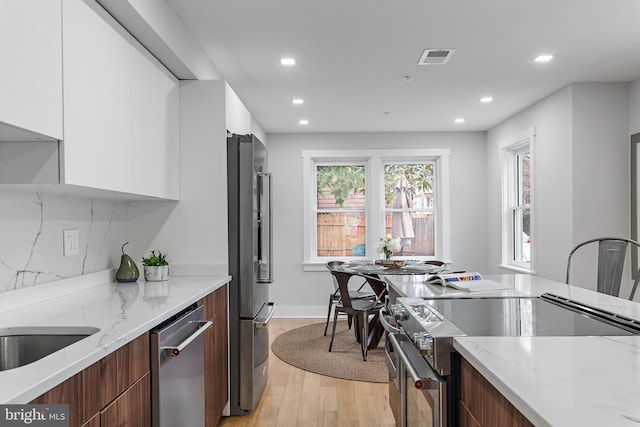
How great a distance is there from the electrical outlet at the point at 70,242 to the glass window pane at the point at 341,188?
4.12 meters

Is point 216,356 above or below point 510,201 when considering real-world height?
below

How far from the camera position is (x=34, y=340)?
58.4 inches

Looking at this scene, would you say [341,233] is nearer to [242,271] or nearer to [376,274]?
[376,274]

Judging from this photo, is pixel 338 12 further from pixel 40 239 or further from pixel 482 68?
pixel 40 239

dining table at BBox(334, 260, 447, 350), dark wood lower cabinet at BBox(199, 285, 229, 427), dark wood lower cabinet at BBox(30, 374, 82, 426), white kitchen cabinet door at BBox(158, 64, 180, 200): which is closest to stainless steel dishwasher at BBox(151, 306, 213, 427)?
dark wood lower cabinet at BBox(199, 285, 229, 427)

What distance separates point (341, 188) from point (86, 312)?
4.70 metres

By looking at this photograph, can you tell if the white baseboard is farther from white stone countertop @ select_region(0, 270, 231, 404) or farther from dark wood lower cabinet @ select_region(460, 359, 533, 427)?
dark wood lower cabinet @ select_region(460, 359, 533, 427)

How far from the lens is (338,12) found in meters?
2.61

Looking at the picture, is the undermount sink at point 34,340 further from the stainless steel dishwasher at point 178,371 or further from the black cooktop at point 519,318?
the black cooktop at point 519,318

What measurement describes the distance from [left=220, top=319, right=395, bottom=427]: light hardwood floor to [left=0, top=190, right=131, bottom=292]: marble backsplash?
132cm

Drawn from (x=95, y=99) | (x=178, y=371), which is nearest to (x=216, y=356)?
(x=178, y=371)

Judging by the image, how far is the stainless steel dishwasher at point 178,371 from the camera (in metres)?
1.70

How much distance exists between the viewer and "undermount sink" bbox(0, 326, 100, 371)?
147 cm

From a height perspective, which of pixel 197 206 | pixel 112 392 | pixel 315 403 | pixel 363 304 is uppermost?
pixel 197 206
